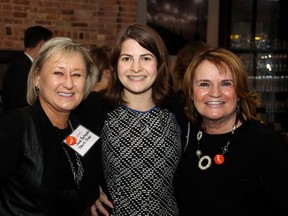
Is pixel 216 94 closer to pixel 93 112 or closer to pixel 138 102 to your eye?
pixel 138 102

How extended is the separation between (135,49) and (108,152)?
58cm

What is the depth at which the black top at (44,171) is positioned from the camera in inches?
63.9

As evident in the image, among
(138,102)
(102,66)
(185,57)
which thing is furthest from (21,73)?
(138,102)

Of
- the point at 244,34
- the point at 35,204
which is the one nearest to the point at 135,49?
the point at 35,204

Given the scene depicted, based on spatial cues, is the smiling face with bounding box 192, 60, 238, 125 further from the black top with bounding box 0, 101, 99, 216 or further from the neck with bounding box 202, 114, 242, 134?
the black top with bounding box 0, 101, 99, 216

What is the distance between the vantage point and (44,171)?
67.9 inches

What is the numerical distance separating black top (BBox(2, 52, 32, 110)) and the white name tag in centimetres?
233

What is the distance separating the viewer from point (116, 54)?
2.18 meters

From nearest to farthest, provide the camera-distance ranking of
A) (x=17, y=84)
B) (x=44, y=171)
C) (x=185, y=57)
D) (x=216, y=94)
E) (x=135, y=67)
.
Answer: (x=44, y=171) → (x=216, y=94) → (x=135, y=67) → (x=185, y=57) → (x=17, y=84)

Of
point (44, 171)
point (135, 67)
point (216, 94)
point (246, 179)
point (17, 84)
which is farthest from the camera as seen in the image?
point (17, 84)

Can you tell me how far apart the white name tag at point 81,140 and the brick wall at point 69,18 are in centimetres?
331

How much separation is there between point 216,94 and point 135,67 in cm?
45

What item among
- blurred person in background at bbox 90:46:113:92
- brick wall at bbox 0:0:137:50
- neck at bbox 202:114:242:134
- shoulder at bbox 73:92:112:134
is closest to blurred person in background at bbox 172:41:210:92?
blurred person in background at bbox 90:46:113:92

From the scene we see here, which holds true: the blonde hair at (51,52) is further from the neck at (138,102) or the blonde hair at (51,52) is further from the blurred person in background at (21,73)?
the blurred person in background at (21,73)
